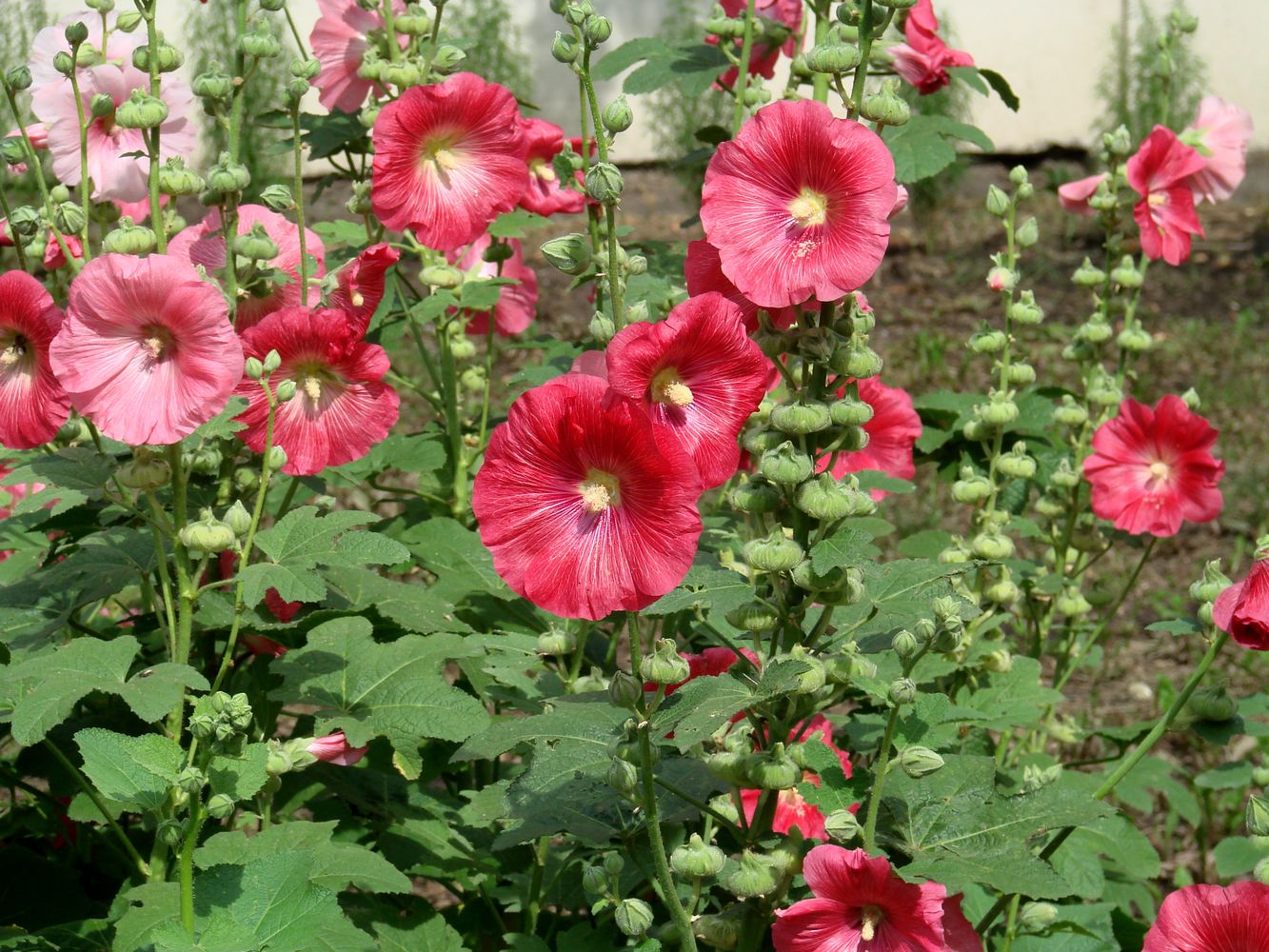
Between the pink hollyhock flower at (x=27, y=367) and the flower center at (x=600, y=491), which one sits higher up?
the flower center at (x=600, y=491)

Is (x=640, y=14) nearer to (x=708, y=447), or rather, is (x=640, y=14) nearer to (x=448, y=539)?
(x=448, y=539)

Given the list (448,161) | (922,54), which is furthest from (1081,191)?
(448,161)

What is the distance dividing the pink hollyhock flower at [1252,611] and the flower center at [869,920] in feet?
1.39

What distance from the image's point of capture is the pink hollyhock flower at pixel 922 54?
2.33 meters

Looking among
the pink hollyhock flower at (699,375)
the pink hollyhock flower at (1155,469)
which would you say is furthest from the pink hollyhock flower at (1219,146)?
the pink hollyhock flower at (699,375)

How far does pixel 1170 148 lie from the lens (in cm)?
246

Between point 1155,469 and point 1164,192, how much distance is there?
467mm

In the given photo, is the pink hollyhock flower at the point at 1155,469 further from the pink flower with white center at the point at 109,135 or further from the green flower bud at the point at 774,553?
the pink flower with white center at the point at 109,135

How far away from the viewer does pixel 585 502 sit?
1264 millimetres

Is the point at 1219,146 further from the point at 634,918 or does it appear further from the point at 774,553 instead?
the point at 634,918

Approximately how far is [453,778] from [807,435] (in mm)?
1064

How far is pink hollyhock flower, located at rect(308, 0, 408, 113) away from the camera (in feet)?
7.56

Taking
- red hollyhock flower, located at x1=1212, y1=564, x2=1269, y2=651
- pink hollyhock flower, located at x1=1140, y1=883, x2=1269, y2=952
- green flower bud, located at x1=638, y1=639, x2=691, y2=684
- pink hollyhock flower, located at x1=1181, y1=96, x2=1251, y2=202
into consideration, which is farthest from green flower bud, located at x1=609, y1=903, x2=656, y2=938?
pink hollyhock flower, located at x1=1181, y1=96, x2=1251, y2=202

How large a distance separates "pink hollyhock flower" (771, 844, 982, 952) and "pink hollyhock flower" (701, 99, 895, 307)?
0.49 m
